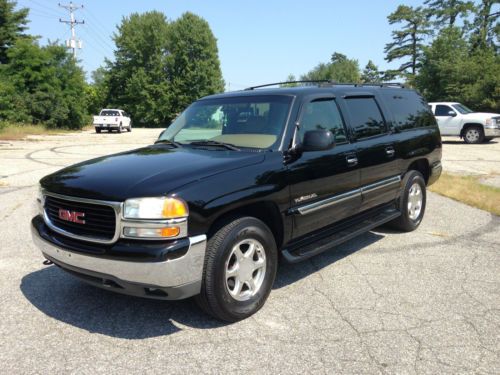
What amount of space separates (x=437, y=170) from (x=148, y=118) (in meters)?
54.7

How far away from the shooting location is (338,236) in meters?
4.49

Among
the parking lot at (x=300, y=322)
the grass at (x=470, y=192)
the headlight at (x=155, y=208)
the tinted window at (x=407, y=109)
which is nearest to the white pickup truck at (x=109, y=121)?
the grass at (x=470, y=192)

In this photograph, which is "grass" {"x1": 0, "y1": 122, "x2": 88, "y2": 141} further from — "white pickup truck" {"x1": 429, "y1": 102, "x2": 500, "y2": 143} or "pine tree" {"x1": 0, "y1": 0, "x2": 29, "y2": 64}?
"white pickup truck" {"x1": 429, "y1": 102, "x2": 500, "y2": 143}

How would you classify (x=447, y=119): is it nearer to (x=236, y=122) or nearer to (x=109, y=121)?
(x=236, y=122)

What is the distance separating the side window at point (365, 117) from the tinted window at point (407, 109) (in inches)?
15.3

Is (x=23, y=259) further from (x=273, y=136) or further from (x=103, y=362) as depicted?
(x=273, y=136)

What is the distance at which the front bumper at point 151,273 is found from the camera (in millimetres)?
2996

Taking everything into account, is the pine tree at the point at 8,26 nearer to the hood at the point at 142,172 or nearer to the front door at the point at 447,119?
the front door at the point at 447,119

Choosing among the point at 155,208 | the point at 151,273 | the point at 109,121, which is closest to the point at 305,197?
the point at 155,208

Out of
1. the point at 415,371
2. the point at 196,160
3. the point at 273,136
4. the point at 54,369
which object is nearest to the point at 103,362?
the point at 54,369

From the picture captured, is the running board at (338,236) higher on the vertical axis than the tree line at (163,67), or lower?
lower

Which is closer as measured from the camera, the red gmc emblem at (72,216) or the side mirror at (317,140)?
the red gmc emblem at (72,216)

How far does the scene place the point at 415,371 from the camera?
285 centimetres

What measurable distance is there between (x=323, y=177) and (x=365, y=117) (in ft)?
4.16
